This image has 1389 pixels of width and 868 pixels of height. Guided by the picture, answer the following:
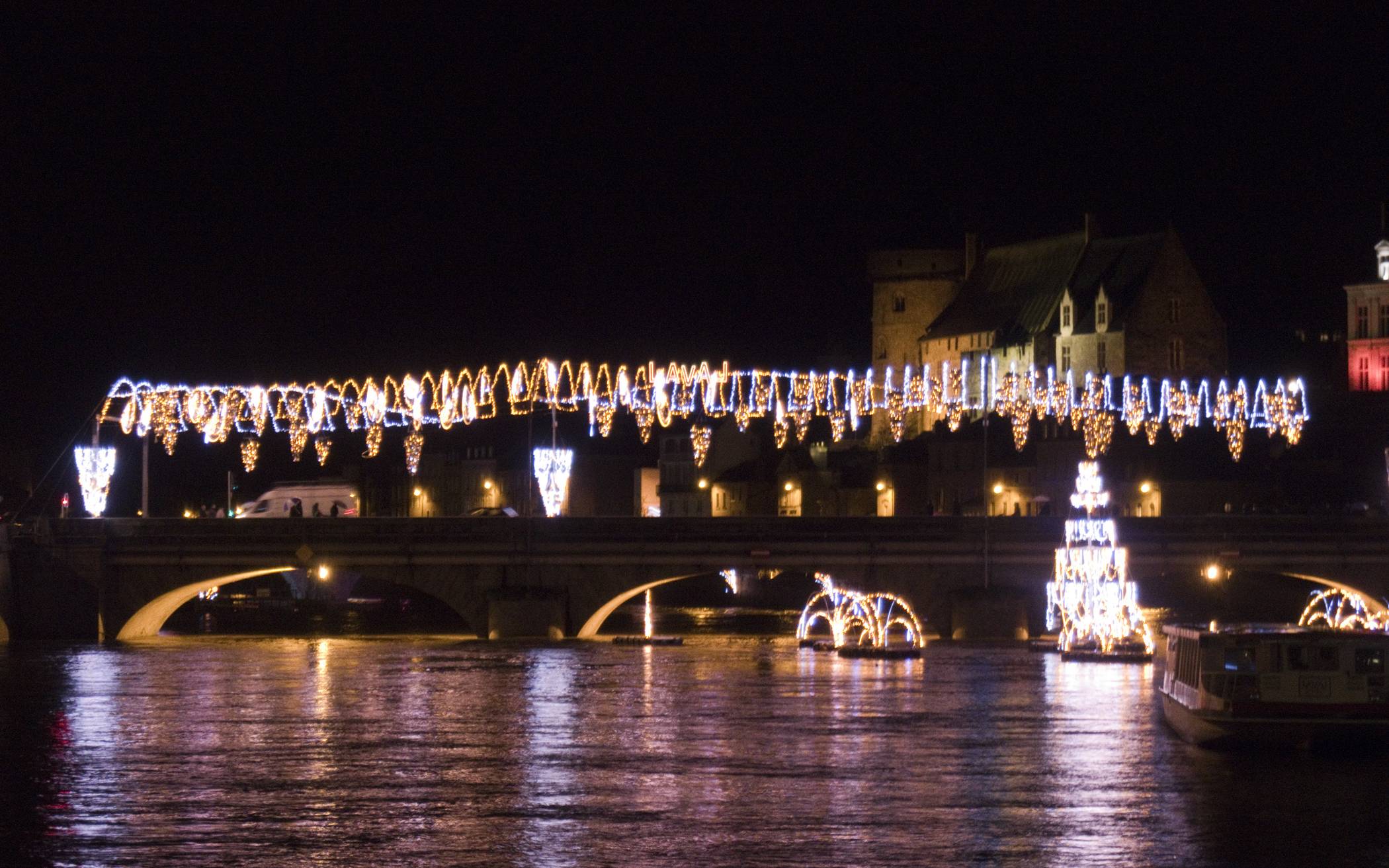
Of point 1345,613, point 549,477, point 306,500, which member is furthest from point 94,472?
point 1345,613

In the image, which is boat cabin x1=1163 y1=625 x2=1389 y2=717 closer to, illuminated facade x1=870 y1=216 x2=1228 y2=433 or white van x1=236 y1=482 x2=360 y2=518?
white van x1=236 y1=482 x2=360 y2=518

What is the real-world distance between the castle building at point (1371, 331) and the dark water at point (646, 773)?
106484 millimetres

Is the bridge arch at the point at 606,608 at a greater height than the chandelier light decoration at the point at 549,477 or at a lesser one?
lesser

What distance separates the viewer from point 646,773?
45219mm

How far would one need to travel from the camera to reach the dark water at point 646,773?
120 ft

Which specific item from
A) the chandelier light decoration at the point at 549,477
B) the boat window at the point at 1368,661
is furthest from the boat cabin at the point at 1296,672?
the chandelier light decoration at the point at 549,477

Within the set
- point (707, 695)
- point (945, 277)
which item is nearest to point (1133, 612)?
point (707, 695)

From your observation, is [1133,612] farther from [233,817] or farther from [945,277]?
[945,277]

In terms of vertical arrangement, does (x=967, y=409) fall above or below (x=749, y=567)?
above

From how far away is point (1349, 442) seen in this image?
142000 mm

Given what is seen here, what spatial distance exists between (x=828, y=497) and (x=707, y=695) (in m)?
88.5

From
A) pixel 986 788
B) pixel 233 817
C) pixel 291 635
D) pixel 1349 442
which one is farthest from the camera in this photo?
pixel 1349 442

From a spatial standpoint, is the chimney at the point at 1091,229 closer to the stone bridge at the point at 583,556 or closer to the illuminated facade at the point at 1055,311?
the illuminated facade at the point at 1055,311

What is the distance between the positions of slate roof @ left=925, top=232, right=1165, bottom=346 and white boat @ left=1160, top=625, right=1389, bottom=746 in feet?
325
